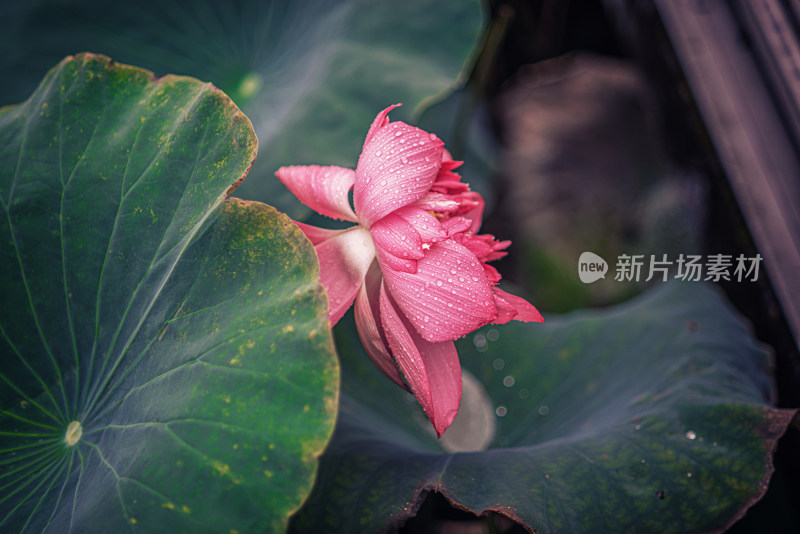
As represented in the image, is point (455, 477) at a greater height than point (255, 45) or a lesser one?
lesser

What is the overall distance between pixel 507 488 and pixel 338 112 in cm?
63

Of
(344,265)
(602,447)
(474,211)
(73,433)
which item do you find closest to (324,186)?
(344,265)

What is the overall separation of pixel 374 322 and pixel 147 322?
0.73 feet

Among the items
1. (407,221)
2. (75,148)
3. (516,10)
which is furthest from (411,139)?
(516,10)

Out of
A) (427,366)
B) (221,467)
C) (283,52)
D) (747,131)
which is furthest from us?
(283,52)

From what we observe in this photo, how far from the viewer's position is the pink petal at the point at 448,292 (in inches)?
17.4

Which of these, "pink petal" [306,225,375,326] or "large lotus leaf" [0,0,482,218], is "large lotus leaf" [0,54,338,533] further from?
"large lotus leaf" [0,0,482,218]

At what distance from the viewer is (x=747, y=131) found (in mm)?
807

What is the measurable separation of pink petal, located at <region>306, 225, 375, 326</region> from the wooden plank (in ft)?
2.11

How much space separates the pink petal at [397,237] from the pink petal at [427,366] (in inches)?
2.1

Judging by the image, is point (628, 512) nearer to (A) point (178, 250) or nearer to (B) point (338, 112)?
(A) point (178, 250)

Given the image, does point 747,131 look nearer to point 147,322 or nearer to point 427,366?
point 427,366

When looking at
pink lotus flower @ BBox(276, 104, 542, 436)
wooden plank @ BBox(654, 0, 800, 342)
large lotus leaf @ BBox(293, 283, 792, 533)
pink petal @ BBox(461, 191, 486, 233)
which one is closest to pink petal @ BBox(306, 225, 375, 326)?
pink lotus flower @ BBox(276, 104, 542, 436)

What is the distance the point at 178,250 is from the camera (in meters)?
0.48
